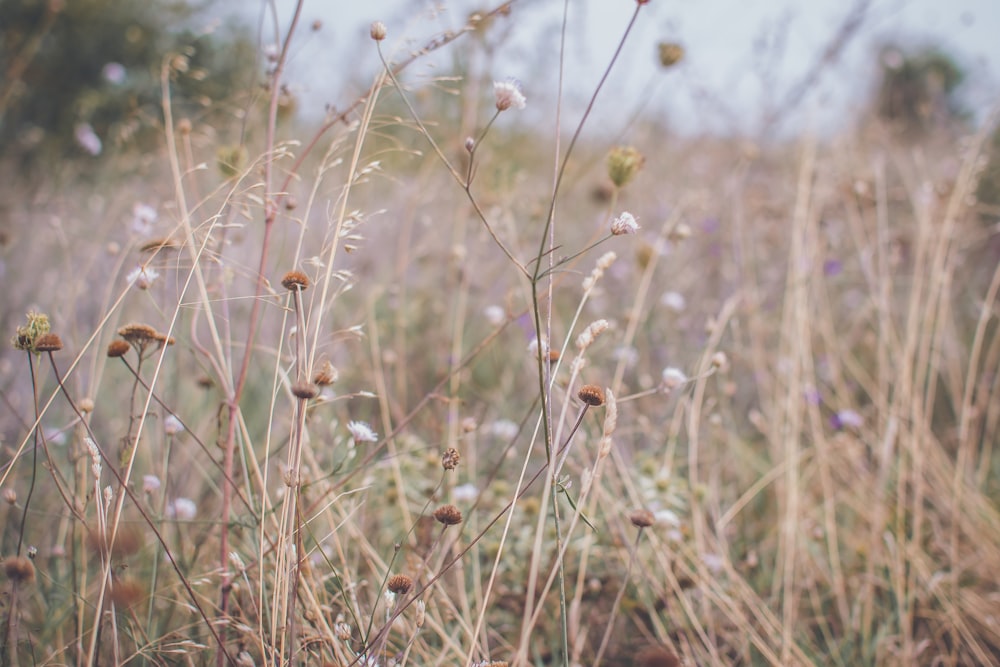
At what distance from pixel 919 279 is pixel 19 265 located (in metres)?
2.84

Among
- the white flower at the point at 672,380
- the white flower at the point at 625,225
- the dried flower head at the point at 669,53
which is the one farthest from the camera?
the dried flower head at the point at 669,53

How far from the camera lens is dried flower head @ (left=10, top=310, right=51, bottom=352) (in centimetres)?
82

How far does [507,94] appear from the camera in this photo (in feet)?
2.88

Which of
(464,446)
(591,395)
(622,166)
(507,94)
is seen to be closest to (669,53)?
(622,166)

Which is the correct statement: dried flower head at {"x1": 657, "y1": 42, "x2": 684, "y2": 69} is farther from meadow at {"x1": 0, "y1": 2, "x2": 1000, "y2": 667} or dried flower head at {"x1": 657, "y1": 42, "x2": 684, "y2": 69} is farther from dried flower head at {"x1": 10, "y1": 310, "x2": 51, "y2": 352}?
dried flower head at {"x1": 10, "y1": 310, "x2": 51, "y2": 352}

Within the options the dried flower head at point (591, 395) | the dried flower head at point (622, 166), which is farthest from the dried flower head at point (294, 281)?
the dried flower head at point (622, 166)

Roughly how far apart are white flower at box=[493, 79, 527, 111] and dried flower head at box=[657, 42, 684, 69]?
1.67ft

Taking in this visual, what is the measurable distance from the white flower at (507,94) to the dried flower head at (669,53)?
0.51 m

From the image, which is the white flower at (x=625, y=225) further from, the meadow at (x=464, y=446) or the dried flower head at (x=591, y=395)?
the dried flower head at (x=591, y=395)

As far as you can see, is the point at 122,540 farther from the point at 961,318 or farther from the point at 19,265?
the point at 961,318

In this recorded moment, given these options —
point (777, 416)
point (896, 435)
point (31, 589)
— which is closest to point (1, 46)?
point (31, 589)

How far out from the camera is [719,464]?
1743mm

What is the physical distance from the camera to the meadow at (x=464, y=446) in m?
0.89

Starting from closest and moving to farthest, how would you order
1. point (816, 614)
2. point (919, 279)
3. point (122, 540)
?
point (122, 540), point (816, 614), point (919, 279)
